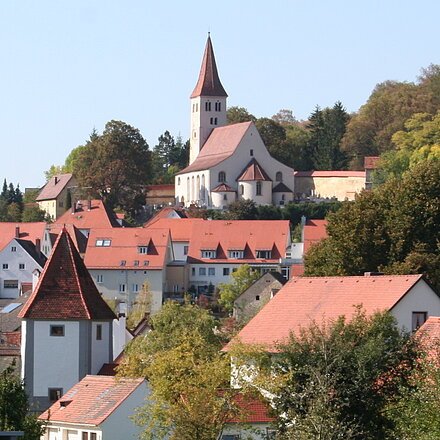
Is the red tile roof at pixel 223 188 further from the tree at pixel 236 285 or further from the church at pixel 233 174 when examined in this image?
the tree at pixel 236 285

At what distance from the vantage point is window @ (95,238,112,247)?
127438mm

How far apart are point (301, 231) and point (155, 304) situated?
801 inches

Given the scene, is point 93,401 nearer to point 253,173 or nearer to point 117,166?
point 117,166

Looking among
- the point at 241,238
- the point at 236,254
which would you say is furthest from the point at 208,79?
the point at 236,254

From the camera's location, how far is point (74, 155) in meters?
192

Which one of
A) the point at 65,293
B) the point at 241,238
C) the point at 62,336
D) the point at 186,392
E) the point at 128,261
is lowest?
the point at 186,392

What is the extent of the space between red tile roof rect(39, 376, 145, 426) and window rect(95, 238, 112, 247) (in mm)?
77256

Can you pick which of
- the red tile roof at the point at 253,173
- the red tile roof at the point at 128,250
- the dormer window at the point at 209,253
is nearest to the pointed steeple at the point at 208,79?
the red tile roof at the point at 253,173

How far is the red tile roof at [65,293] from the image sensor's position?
2275 inches

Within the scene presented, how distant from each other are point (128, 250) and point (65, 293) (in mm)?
67856

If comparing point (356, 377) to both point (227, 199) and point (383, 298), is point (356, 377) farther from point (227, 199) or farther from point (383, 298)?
point (227, 199)

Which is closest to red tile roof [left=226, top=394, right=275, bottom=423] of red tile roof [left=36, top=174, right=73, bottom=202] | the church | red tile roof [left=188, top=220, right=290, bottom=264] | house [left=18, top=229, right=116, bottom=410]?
house [left=18, top=229, right=116, bottom=410]

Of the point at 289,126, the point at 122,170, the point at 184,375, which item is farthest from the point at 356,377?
the point at 289,126

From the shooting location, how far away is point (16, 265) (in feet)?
413
